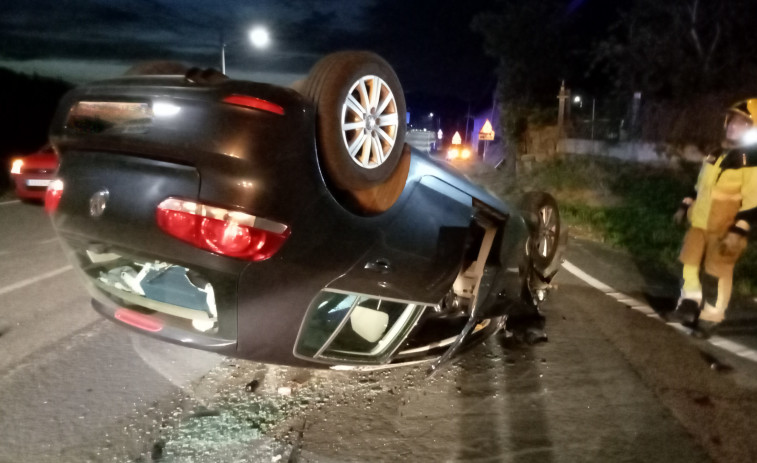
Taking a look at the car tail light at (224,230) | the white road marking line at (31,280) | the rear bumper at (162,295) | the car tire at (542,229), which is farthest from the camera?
the white road marking line at (31,280)

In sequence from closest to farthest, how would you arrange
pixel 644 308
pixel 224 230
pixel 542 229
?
pixel 224 230
pixel 542 229
pixel 644 308

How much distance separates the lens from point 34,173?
12.2 m

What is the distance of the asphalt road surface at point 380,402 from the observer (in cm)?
345

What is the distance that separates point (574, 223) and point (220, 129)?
10438mm

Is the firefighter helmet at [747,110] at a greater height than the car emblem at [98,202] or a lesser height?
greater

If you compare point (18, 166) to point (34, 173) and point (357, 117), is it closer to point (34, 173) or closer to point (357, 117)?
point (34, 173)

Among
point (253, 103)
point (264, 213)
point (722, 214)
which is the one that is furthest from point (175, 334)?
point (722, 214)

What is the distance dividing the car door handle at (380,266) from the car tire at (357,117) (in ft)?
1.27

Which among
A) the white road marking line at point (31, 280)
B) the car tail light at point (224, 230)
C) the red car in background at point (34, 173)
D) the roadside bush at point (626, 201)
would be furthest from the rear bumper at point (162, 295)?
the red car in background at point (34, 173)

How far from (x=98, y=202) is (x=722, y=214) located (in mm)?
4833

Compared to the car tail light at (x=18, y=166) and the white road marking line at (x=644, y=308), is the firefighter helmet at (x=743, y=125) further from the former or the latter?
the car tail light at (x=18, y=166)

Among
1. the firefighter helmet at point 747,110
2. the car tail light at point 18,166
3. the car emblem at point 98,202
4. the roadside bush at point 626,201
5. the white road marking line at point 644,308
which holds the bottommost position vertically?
the white road marking line at point 644,308

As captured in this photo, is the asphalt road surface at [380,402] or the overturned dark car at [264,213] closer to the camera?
the overturned dark car at [264,213]

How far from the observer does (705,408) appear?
13.3 ft
